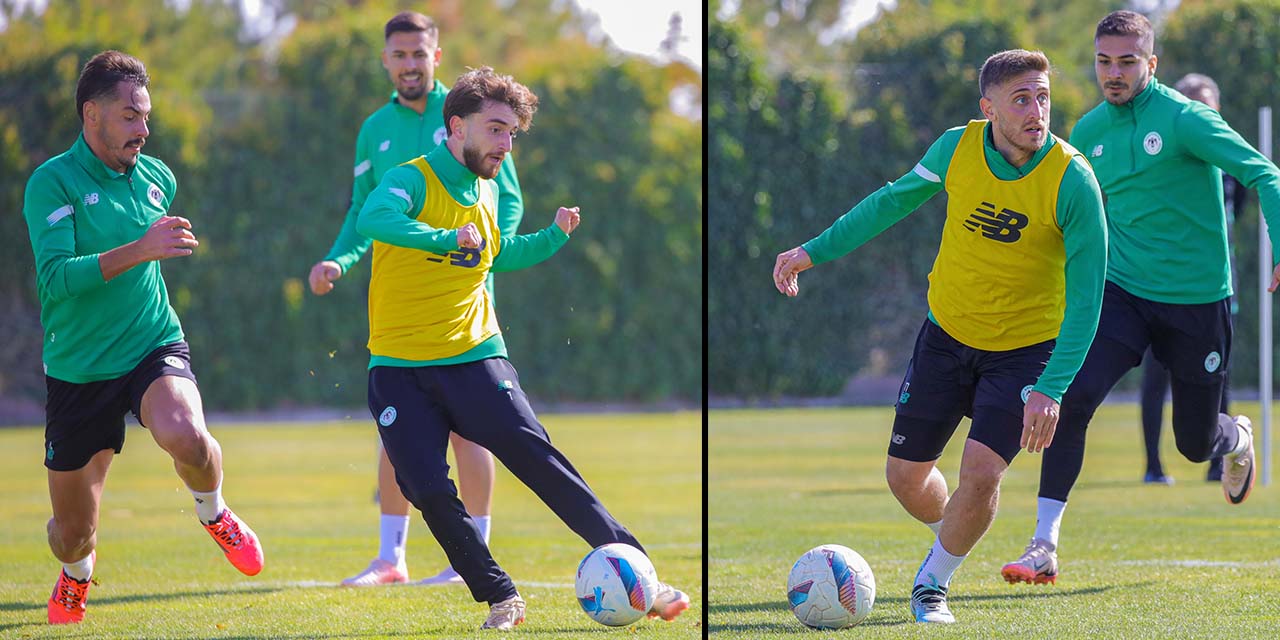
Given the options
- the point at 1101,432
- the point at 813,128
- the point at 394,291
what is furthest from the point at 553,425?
the point at 394,291

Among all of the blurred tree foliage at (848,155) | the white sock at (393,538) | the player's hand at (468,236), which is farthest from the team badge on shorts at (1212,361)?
the blurred tree foliage at (848,155)

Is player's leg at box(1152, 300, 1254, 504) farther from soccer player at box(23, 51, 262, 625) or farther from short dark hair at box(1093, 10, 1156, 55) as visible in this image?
soccer player at box(23, 51, 262, 625)

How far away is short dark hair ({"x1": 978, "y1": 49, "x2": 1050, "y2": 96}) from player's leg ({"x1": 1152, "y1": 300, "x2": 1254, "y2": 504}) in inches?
66.6

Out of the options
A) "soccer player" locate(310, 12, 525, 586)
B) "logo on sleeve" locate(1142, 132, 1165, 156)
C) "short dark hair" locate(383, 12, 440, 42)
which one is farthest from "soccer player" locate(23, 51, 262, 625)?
"logo on sleeve" locate(1142, 132, 1165, 156)

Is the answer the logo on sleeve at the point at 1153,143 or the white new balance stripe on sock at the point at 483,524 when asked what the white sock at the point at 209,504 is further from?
the logo on sleeve at the point at 1153,143

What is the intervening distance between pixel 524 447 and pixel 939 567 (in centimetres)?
150

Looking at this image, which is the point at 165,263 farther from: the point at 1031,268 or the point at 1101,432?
the point at 1031,268

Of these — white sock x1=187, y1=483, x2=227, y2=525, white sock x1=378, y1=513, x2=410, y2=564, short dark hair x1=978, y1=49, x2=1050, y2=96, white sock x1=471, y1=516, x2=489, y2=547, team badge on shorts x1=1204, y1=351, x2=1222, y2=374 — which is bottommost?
white sock x1=378, y1=513, x2=410, y2=564

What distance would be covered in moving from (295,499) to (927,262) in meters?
8.47

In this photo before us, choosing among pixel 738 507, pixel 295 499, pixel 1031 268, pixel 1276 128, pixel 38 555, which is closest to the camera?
pixel 1031 268

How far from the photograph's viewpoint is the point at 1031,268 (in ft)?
18.4

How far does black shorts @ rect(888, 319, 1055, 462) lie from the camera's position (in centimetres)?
Answer: 555

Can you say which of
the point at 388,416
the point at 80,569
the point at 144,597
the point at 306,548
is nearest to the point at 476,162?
the point at 388,416

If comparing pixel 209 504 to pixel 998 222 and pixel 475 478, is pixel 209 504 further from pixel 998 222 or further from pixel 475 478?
pixel 998 222
